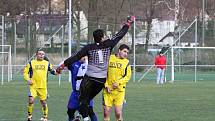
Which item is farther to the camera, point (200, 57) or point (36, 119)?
point (200, 57)

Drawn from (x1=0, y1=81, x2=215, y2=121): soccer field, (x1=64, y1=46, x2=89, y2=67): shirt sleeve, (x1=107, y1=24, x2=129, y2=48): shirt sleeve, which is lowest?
(x1=0, y1=81, x2=215, y2=121): soccer field

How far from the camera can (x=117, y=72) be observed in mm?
13297

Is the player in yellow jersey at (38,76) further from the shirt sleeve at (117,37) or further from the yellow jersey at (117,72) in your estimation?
the shirt sleeve at (117,37)

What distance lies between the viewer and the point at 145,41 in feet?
143

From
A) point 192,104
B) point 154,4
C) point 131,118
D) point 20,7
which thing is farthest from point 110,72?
point 154,4

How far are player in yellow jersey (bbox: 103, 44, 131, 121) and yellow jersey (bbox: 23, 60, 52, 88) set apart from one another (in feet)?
11.1

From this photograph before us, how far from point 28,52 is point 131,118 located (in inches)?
1080

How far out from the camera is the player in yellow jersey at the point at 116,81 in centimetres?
1326

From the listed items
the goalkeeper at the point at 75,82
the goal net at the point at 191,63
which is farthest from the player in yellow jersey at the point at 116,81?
the goal net at the point at 191,63

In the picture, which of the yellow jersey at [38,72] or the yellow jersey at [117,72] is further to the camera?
the yellow jersey at [38,72]

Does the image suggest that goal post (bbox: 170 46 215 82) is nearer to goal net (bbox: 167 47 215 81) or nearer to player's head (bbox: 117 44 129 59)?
goal net (bbox: 167 47 215 81)

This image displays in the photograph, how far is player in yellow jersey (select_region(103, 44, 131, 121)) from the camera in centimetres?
1326

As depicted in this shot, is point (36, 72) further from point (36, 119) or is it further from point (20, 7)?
point (20, 7)

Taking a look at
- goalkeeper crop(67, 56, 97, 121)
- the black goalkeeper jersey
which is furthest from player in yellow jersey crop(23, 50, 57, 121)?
the black goalkeeper jersey
